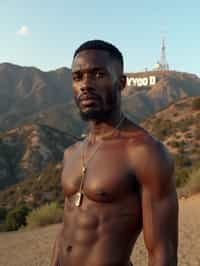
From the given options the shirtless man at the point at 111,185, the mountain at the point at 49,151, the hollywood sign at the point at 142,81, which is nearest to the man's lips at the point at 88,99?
the shirtless man at the point at 111,185

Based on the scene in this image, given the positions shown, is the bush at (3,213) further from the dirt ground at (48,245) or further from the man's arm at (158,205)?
the man's arm at (158,205)

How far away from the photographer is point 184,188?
1702 centimetres

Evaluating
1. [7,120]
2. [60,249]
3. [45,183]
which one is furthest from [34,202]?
[7,120]

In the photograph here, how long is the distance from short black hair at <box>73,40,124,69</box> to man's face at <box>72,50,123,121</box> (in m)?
0.03

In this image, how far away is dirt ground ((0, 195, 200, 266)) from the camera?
8398 millimetres

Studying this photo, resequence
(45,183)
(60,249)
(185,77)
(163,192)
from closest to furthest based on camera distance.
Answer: (163,192)
(60,249)
(45,183)
(185,77)

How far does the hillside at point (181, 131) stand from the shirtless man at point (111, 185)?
16.6 meters

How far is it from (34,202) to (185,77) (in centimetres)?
9368

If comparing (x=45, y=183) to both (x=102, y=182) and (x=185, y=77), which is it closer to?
(x=102, y=182)

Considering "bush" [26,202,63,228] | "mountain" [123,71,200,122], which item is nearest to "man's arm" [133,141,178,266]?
"bush" [26,202,63,228]

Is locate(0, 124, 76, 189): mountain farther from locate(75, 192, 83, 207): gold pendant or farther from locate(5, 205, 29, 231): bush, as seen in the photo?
locate(75, 192, 83, 207): gold pendant

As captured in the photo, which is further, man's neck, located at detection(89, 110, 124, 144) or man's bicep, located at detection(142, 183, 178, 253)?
man's neck, located at detection(89, 110, 124, 144)

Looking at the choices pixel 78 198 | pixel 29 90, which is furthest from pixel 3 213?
pixel 29 90

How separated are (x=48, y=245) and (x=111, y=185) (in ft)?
31.3
